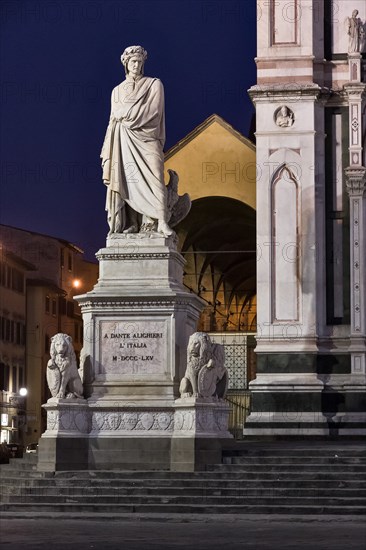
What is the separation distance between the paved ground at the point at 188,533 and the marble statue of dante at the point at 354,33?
14648 mm

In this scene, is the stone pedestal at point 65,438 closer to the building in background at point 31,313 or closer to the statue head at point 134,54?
the statue head at point 134,54

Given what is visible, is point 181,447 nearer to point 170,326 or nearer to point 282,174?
point 170,326

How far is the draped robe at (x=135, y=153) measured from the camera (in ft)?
79.7

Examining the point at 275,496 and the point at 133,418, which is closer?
the point at 275,496

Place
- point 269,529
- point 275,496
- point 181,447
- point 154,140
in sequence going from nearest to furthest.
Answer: point 269,529 → point 275,496 → point 181,447 → point 154,140

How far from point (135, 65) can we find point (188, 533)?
383 inches

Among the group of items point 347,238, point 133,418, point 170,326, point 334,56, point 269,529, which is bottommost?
point 269,529

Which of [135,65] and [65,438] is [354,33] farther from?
[65,438]

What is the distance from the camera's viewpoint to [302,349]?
1233 inches

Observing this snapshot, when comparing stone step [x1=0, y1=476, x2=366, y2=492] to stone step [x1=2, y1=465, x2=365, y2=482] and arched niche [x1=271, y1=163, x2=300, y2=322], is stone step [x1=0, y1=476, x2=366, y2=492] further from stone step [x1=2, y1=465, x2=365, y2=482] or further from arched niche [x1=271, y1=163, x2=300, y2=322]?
arched niche [x1=271, y1=163, x2=300, y2=322]

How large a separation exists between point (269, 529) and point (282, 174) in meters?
14.8

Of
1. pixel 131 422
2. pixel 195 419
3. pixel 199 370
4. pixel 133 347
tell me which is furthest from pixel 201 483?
pixel 133 347

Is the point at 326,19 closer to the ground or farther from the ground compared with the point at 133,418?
farther from the ground

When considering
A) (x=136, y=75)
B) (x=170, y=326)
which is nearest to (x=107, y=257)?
(x=170, y=326)
